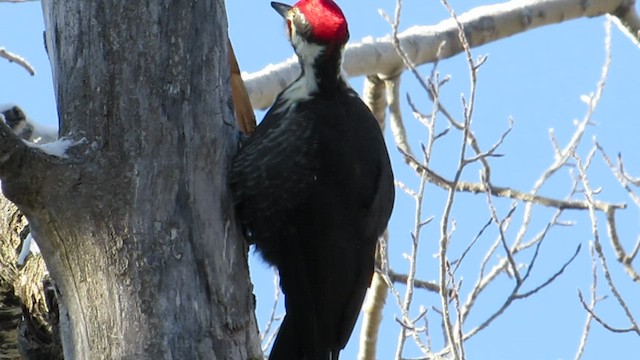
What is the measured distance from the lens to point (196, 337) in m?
2.46

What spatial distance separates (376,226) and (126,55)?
86 centimetres

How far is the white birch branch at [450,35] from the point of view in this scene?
14.5 feet

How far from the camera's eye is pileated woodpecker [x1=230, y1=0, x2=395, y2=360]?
2.92 meters

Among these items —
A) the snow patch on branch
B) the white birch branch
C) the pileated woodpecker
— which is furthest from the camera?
the white birch branch

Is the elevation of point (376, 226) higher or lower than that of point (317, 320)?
higher

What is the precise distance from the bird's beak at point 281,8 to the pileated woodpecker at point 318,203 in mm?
71

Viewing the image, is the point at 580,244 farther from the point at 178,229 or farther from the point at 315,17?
the point at 178,229

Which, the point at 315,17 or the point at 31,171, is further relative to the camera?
the point at 315,17

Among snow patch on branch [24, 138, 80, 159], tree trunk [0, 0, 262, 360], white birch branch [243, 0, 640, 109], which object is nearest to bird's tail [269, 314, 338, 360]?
tree trunk [0, 0, 262, 360]

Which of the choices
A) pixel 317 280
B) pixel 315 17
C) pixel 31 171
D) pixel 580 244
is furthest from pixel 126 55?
pixel 580 244

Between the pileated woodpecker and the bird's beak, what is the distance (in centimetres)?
7

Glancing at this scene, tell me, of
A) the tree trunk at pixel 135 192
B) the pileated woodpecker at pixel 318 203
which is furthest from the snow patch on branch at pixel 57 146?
the pileated woodpecker at pixel 318 203

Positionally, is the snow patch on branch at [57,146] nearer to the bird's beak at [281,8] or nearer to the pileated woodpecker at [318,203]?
the pileated woodpecker at [318,203]

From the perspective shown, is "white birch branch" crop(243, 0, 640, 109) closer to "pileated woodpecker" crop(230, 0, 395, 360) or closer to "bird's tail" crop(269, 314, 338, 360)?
"pileated woodpecker" crop(230, 0, 395, 360)
